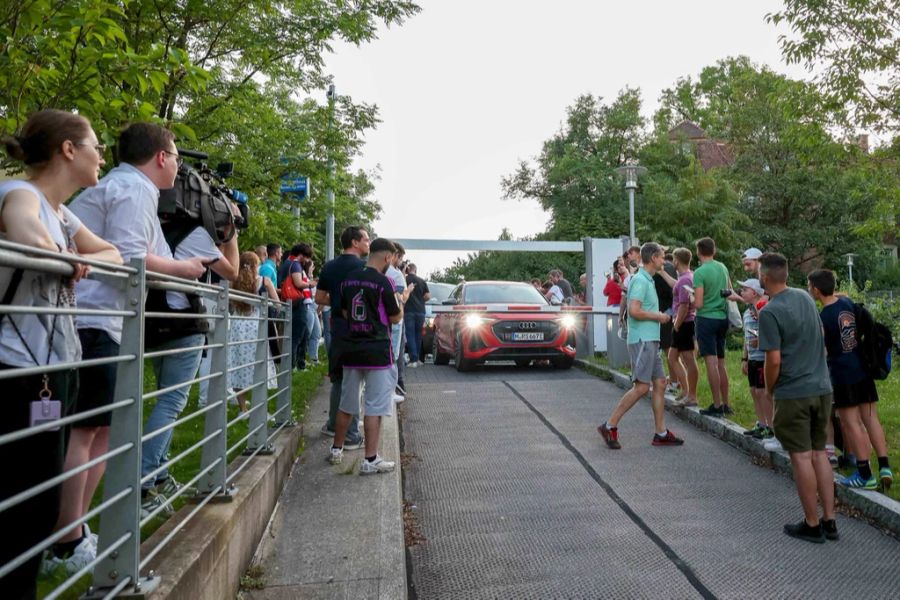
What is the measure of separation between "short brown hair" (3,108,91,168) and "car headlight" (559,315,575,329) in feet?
36.2

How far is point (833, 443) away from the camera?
6055mm

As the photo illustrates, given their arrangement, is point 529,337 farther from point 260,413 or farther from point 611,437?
point 260,413

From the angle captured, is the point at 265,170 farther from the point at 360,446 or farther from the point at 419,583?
the point at 419,583

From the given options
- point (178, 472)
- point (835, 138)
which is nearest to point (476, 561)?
point (178, 472)

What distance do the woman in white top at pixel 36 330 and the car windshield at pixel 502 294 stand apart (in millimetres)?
11274

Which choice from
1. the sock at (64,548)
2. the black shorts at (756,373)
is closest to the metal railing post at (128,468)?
the sock at (64,548)

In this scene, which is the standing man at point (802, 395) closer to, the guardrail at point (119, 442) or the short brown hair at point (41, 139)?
the guardrail at point (119, 442)

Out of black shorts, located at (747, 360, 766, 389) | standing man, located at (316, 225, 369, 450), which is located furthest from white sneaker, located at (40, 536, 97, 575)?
black shorts, located at (747, 360, 766, 389)

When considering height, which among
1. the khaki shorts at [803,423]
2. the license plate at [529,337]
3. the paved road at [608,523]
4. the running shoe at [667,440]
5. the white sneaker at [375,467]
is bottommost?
the paved road at [608,523]

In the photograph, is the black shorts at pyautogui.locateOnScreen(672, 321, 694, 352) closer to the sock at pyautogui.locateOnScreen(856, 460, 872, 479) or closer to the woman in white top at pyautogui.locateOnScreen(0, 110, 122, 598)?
the sock at pyautogui.locateOnScreen(856, 460, 872, 479)

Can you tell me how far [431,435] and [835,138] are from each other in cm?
1087

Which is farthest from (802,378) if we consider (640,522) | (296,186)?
(296,186)

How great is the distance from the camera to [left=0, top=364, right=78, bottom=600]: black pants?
194cm

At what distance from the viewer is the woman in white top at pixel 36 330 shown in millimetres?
1966
